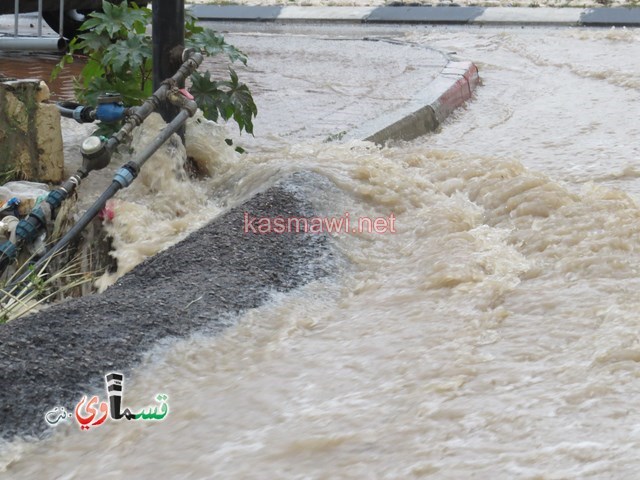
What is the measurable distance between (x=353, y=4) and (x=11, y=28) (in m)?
4.42

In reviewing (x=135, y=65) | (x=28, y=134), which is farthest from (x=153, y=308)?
(x=135, y=65)

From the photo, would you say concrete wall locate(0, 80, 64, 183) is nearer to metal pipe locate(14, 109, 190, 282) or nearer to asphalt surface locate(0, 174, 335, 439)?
metal pipe locate(14, 109, 190, 282)

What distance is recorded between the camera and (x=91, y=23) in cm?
473

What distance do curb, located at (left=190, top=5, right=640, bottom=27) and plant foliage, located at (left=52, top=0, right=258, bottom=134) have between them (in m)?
7.65

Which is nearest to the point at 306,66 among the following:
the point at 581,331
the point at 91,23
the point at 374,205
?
the point at 91,23

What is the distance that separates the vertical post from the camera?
451cm

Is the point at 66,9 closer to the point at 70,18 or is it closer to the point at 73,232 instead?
the point at 70,18

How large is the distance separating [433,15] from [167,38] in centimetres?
855

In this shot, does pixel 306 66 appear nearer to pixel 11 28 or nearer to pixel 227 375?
pixel 11 28

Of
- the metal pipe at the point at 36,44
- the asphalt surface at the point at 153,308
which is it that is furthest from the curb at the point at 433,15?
the asphalt surface at the point at 153,308

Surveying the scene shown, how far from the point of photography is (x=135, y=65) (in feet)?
15.4

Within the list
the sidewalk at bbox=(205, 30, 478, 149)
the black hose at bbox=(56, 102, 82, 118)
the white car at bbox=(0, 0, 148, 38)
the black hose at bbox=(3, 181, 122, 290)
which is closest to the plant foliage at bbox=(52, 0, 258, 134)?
the black hose at bbox=(56, 102, 82, 118)

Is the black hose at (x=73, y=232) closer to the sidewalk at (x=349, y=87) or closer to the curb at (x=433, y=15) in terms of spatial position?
the sidewalk at (x=349, y=87)

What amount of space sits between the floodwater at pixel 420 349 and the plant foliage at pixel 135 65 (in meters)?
0.25
